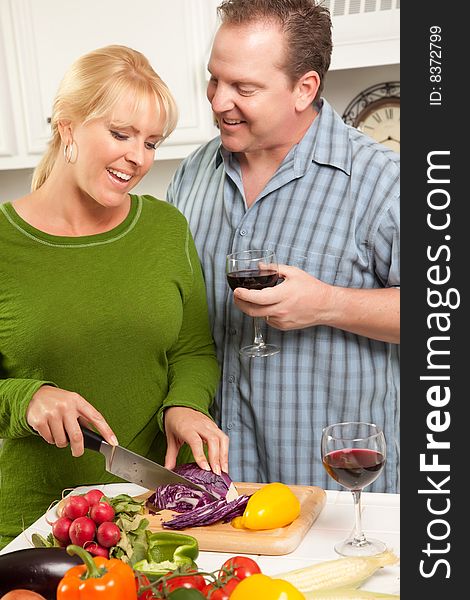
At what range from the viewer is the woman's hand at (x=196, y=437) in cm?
164

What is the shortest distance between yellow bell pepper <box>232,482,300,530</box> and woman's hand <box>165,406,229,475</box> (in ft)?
0.52

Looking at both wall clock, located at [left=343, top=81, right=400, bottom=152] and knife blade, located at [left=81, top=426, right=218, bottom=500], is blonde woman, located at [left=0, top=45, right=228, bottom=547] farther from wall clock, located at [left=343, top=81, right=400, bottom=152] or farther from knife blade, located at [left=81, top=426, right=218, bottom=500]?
wall clock, located at [left=343, top=81, right=400, bottom=152]

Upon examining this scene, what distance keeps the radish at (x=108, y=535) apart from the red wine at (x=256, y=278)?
0.61 m

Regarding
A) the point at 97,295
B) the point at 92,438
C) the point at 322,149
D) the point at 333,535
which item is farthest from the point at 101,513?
the point at 322,149

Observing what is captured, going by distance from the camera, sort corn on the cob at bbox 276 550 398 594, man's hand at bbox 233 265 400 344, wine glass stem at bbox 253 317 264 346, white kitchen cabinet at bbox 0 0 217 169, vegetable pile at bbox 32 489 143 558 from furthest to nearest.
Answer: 1. white kitchen cabinet at bbox 0 0 217 169
2. wine glass stem at bbox 253 317 264 346
3. man's hand at bbox 233 265 400 344
4. vegetable pile at bbox 32 489 143 558
5. corn on the cob at bbox 276 550 398 594

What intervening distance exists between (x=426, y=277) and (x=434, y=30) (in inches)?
10.7

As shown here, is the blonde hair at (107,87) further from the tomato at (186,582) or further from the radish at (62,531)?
the tomato at (186,582)

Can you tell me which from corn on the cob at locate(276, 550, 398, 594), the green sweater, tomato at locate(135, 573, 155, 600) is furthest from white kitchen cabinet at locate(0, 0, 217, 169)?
tomato at locate(135, 573, 155, 600)

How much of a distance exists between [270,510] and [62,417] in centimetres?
39

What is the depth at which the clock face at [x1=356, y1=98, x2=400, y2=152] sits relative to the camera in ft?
10.6

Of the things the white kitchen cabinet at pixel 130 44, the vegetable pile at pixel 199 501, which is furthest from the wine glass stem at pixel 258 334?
the white kitchen cabinet at pixel 130 44

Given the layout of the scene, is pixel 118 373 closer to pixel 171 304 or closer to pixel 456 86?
pixel 171 304

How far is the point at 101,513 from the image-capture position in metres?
1.33

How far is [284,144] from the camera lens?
1971 millimetres
